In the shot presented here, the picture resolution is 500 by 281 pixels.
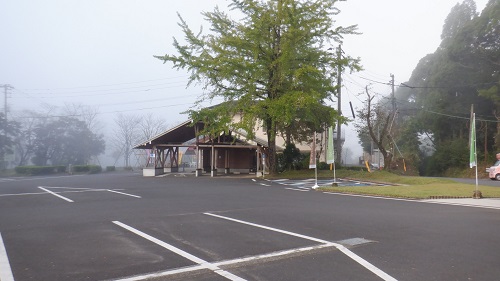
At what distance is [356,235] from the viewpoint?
332 inches

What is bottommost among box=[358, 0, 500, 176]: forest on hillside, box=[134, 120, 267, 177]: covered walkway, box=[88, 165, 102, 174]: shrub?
box=[88, 165, 102, 174]: shrub

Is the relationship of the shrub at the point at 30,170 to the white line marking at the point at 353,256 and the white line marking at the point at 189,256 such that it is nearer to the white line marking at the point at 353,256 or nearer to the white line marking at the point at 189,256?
the white line marking at the point at 189,256

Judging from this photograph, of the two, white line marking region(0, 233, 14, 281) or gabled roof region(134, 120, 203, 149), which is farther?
gabled roof region(134, 120, 203, 149)

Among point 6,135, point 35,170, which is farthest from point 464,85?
point 6,135

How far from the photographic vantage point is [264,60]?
94.2 feet

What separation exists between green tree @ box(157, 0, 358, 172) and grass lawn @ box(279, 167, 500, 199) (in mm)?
4147

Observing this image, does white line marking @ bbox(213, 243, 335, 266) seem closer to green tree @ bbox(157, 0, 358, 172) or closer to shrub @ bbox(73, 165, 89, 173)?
green tree @ bbox(157, 0, 358, 172)

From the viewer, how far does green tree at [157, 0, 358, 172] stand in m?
27.7

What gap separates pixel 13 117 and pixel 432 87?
51.0 metres

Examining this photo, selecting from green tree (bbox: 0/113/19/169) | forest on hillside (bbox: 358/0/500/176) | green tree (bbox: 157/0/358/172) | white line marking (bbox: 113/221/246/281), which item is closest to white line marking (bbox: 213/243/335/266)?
white line marking (bbox: 113/221/246/281)

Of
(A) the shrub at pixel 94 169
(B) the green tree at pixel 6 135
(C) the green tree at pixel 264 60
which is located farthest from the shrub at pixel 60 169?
(C) the green tree at pixel 264 60

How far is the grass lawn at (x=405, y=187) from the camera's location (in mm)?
17047

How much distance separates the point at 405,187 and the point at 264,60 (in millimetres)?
13097

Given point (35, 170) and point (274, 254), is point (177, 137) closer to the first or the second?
point (35, 170)
